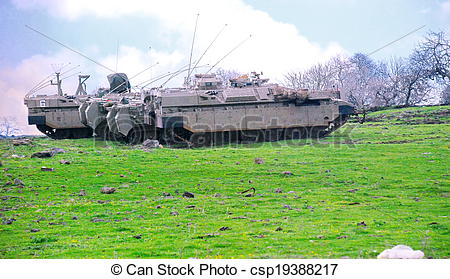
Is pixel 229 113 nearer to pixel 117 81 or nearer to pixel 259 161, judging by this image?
pixel 259 161

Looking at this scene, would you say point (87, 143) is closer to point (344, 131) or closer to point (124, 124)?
point (124, 124)

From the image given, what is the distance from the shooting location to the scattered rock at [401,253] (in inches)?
310

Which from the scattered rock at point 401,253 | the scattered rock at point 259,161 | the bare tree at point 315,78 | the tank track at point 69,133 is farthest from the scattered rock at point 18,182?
the bare tree at point 315,78

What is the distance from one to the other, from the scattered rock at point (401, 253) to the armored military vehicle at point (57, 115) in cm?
2584

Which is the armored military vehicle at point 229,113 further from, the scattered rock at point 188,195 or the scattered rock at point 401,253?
the scattered rock at point 401,253

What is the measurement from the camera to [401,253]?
7871mm

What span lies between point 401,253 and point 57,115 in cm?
2670

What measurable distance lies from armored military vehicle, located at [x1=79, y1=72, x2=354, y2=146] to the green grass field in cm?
475

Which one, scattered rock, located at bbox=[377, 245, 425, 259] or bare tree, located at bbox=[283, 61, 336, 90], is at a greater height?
bare tree, located at bbox=[283, 61, 336, 90]

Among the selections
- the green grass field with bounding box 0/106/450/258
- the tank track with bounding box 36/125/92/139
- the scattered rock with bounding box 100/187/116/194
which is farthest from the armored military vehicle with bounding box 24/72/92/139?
the scattered rock with bounding box 100/187/116/194

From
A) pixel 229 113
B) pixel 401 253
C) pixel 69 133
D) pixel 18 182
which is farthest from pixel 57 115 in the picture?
pixel 401 253

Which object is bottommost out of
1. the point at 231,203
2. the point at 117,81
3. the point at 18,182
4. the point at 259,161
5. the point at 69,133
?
the point at 231,203

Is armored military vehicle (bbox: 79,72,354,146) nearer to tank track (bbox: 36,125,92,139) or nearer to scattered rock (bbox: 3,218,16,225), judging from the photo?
tank track (bbox: 36,125,92,139)

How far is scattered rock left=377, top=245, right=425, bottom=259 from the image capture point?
310 inches
